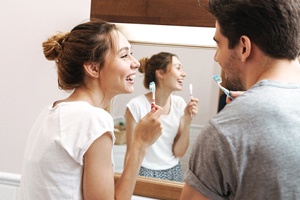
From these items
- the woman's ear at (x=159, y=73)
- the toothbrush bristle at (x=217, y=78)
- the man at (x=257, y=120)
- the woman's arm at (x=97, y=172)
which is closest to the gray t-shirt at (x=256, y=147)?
the man at (x=257, y=120)

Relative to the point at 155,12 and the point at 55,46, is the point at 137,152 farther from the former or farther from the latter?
the point at 155,12

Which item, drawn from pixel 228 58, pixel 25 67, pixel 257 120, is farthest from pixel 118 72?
pixel 25 67

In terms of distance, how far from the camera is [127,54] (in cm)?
112

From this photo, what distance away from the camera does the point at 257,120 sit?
680 millimetres

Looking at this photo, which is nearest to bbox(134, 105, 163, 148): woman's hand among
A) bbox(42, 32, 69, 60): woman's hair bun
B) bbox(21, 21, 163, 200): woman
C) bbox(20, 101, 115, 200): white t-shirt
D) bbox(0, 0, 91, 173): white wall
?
bbox(21, 21, 163, 200): woman

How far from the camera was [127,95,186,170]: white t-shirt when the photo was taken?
142 cm

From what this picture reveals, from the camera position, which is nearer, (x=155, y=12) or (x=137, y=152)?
(x=137, y=152)

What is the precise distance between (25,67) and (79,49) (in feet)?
2.06

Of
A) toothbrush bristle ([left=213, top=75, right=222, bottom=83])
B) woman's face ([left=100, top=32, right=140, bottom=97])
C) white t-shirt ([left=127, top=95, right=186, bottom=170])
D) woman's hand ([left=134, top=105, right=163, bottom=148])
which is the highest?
woman's face ([left=100, top=32, right=140, bottom=97])

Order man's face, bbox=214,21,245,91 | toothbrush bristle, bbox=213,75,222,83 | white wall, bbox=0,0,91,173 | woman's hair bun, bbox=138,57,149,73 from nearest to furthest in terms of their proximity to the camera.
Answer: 1. man's face, bbox=214,21,245,91
2. toothbrush bristle, bbox=213,75,222,83
3. woman's hair bun, bbox=138,57,149,73
4. white wall, bbox=0,0,91,173

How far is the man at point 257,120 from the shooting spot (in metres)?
0.67

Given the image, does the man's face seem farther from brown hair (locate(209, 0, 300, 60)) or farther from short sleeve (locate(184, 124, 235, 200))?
short sleeve (locate(184, 124, 235, 200))

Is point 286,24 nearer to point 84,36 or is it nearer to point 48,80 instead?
point 84,36

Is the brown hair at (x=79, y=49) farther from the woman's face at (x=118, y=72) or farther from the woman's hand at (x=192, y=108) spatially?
the woman's hand at (x=192, y=108)
